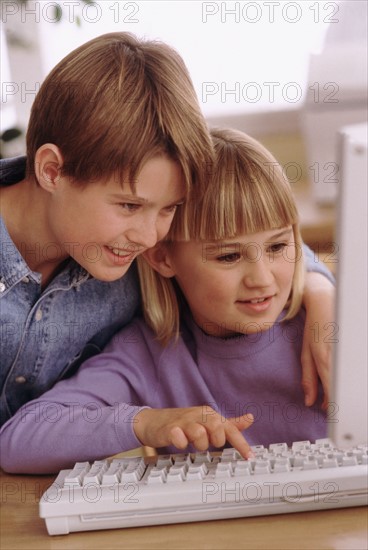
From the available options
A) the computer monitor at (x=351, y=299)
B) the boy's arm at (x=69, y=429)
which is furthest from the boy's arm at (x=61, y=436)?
the computer monitor at (x=351, y=299)

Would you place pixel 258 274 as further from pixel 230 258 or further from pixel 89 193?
pixel 89 193

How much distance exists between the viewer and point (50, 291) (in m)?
1.09

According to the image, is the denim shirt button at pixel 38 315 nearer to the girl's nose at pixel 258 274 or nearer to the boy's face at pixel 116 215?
the boy's face at pixel 116 215

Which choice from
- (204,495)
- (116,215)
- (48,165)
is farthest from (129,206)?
(204,495)

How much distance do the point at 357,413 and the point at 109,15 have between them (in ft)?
6.09

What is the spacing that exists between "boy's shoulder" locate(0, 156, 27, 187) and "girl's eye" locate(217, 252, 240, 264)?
0.33 m

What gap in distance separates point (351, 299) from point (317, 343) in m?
0.40

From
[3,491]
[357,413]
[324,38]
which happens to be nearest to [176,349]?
[3,491]

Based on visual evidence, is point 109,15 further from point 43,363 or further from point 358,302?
point 358,302

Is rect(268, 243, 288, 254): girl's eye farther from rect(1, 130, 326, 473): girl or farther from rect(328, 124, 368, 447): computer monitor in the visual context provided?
rect(328, 124, 368, 447): computer monitor

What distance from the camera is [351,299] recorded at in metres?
0.64

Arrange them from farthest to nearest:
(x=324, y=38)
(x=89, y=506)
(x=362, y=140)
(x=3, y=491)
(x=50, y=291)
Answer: (x=324, y=38)
(x=50, y=291)
(x=3, y=491)
(x=89, y=506)
(x=362, y=140)

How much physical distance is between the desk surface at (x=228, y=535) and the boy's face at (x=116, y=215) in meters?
0.34

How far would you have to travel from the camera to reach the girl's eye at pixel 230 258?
1.03 metres
